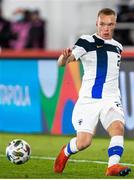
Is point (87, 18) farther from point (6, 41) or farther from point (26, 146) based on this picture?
point (26, 146)

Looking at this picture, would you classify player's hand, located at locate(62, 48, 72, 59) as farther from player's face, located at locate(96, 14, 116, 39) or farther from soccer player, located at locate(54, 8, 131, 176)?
player's face, located at locate(96, 14, 116, 39)

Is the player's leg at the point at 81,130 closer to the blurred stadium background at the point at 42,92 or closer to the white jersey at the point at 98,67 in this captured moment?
the white jersey at the point at 98,67

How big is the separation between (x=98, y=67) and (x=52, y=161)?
6.83 feet

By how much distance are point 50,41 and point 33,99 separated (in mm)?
7068

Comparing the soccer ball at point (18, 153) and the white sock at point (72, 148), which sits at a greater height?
the white sock at point (72, 148)

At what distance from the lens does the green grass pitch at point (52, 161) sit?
10.8m

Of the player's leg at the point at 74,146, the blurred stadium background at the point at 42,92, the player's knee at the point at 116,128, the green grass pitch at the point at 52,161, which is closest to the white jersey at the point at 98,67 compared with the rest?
the player's knee at the point at 116,128

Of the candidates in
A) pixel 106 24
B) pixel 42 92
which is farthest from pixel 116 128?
pixel 42 92

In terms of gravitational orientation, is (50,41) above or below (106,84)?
below

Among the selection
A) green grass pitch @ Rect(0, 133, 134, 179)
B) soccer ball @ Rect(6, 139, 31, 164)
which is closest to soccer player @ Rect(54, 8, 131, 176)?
green grass pitch @ Rect(0, 133, 134, 179)

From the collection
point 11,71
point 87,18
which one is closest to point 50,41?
point 87,18

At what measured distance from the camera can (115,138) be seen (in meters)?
10.6

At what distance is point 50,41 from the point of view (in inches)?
954

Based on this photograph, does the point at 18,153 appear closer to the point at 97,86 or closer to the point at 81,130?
the point at 81,130
